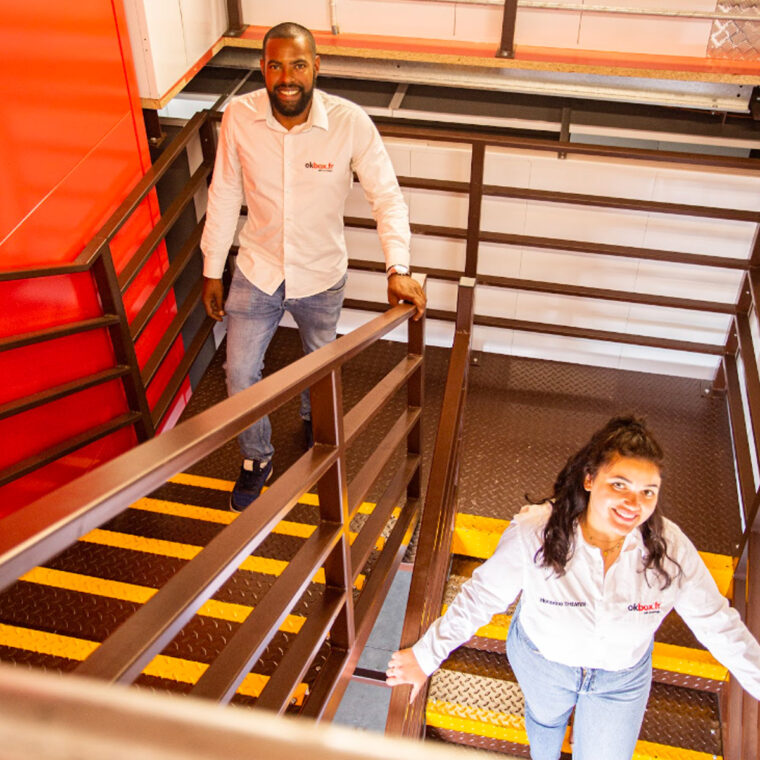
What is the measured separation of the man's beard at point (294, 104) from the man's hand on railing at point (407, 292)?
74 centimetres

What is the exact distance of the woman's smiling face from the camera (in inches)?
74.7

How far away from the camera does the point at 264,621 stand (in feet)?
5.01

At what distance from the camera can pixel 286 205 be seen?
288cm

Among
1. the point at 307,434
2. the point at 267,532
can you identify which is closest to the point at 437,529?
the point at 307,434

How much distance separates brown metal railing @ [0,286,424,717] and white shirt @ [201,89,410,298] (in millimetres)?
582

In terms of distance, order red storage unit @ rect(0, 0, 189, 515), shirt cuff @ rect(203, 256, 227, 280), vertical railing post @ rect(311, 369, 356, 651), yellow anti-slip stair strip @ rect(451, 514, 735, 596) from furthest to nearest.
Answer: yellow anti-slip stair strip @ rect(451, 514, 735, 596) < shirt cuff @ rect(203, 256, 227, 280) < red storage unit @ rect(0, 0, 189, 515) < vertical railing post @ rect(311, 369, 356, 651)

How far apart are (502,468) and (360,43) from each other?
2.41m

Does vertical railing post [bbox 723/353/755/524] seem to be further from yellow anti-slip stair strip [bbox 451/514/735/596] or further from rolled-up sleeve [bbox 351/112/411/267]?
rolled-up sleeve [bbox 351/112/411/267]

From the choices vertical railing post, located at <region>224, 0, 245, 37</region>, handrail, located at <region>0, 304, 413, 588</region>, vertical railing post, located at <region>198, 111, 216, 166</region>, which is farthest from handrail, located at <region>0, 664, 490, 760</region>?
vertical railing post, located at <region>224, 0, 245, 37</region>

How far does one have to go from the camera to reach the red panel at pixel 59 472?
9.25 feet

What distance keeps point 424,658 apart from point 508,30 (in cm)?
310

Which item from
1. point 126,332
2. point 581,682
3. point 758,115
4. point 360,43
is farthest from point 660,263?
point 126,332

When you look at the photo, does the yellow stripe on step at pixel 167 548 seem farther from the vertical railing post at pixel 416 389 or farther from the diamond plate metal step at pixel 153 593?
the vertical railing post at pixel 416 389

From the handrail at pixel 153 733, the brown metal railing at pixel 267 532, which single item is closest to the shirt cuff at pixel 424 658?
the brown metal railing at pixel 267 532
